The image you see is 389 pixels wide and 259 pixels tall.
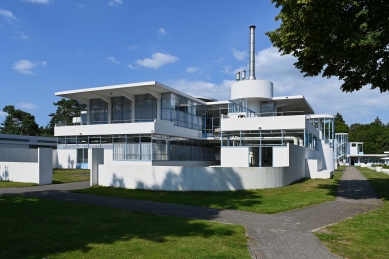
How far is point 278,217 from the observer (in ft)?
34.4

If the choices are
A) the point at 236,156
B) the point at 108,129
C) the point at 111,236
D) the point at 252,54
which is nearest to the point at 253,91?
the point at 252,54

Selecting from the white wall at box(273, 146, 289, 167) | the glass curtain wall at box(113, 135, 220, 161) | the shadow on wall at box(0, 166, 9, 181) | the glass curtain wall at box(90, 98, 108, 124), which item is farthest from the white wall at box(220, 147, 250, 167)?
the glass curtain wall at box(90, 98, 108, 124)

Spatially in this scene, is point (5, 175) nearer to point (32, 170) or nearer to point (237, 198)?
point (32, 170)

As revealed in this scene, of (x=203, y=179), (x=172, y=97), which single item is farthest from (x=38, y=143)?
(x=203, y=179)

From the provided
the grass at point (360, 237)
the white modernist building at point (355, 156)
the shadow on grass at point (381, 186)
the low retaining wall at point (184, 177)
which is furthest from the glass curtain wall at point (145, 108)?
the white modernist building at point (355, 156)

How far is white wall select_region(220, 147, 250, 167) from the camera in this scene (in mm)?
26828

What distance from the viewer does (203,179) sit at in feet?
54.4

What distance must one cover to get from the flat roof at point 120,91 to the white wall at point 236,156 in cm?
1001

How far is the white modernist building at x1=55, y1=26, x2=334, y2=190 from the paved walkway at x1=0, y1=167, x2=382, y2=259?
7.58 metres

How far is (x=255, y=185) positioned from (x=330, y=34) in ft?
26.2

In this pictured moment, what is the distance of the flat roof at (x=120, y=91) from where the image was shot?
33.5 metres

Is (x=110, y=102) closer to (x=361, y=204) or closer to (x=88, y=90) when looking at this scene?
(x=88, y=90)

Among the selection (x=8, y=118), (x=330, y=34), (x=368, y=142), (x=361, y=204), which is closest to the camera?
(x=330, y=34)

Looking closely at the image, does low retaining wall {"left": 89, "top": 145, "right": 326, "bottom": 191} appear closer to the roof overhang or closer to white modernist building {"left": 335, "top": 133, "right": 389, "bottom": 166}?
the roof overhang
